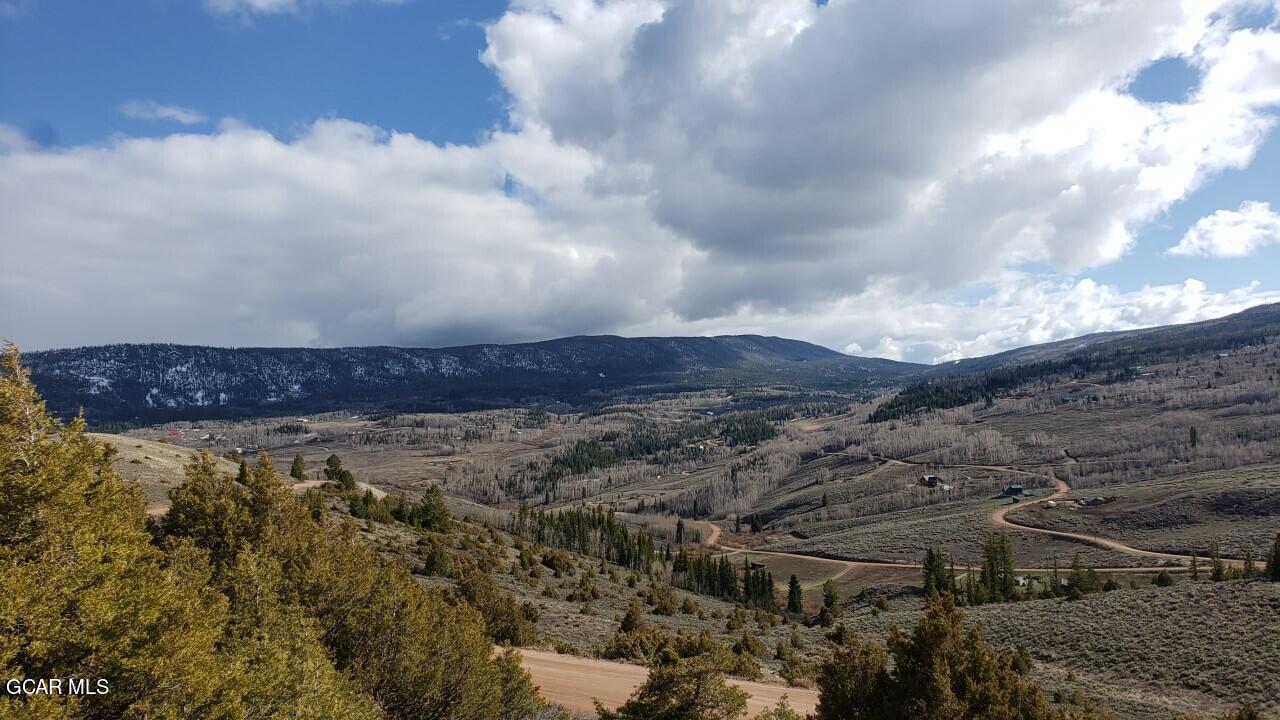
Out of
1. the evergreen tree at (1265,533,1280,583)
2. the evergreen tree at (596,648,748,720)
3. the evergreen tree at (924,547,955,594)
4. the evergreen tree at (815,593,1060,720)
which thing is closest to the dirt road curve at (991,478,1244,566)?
the evergreen tree at (1265,533,1280,583)

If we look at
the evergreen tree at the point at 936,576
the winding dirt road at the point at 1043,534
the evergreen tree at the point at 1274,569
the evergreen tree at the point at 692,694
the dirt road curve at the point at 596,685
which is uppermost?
the evergreen tree at the point at 692,694

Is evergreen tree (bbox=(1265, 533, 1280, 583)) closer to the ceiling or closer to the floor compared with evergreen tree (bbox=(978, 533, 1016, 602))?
closer to the ceiling

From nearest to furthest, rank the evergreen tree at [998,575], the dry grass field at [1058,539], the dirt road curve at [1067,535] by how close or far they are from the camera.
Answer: the dry grass field at [1058,539] < the evergreen tree at [998,575] < the dirt road curve at [1067,535]

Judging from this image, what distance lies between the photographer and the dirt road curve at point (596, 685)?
23.3 metres

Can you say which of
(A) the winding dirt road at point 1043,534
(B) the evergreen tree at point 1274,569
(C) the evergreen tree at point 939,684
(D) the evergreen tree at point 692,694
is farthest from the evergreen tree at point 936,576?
(D) the evergreen tree at point 692,694

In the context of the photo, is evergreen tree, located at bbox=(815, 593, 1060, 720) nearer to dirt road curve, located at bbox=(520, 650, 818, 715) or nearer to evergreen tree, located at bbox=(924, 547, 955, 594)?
dirt road curve, located at bbox=(520, 650, 818, 715)

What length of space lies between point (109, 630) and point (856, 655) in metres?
16.6

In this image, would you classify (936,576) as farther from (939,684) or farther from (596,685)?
(939,684)

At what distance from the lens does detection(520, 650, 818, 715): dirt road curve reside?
2333 centimetres

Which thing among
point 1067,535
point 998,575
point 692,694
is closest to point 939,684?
point 692,694

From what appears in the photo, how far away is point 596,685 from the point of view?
82.8 feet

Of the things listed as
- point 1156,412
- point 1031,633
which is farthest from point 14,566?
point 1156,412

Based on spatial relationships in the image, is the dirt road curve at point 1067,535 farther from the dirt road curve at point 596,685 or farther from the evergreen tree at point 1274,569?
the dirt road curve at point 596,685

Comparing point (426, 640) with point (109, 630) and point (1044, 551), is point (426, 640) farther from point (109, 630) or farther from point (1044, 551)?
point (1044, 551)
